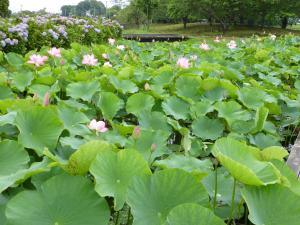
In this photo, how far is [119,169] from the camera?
927 millimetres

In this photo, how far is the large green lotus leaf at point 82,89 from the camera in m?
1.83

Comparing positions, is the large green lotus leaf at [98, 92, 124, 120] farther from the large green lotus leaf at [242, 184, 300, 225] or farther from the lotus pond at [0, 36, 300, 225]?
the large green lotus leaf at [242, 184, 300, 225]

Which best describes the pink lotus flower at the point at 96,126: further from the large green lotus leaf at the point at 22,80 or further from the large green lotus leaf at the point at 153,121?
the large green lotus leaf at the point at 22,80

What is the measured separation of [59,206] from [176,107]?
1076 mm

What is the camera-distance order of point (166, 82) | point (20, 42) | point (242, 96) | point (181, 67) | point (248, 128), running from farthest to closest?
point (20, 42) → point (181, 67) → point (166, 82) → point (242, 96) → point (248, 128)

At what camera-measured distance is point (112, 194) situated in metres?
0.87

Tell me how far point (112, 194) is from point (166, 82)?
4.65ft

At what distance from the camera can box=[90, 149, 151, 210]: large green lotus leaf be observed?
889 millimetres

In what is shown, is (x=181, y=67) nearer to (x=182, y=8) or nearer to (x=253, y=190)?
(x=253, y=190)

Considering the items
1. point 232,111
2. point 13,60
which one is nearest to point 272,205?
point 232,111

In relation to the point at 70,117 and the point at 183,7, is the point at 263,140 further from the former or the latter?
the point at 183,7

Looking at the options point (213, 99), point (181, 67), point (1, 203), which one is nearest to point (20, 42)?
point (181, 67)

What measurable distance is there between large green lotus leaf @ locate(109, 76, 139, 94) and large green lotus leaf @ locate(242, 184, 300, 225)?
1170 mm

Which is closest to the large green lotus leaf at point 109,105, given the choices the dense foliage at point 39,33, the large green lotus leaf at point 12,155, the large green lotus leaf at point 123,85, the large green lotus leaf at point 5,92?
the large green lotus leaf at point 123,85
